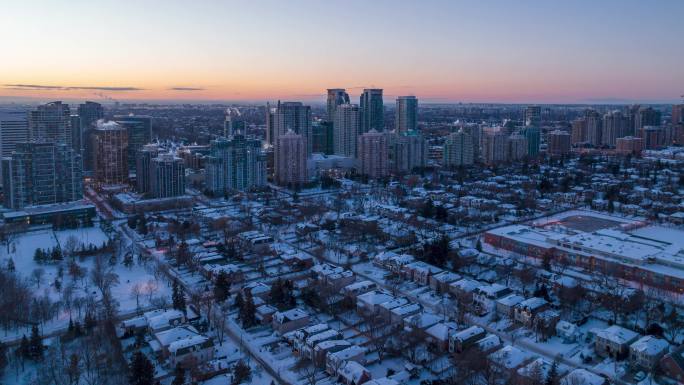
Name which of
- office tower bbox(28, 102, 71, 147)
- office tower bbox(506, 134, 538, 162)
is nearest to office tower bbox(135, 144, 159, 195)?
office tower bbox(28, 102, 71, 147)

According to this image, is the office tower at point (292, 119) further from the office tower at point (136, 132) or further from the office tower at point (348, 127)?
the office tower at point (136, 132)

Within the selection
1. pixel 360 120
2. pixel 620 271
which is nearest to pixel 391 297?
pixel 620 271

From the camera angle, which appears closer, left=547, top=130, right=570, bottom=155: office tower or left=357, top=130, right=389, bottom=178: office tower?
left=357, top=130, right=389, bottom=178: office tower

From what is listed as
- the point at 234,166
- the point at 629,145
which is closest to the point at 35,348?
the point at 234,166

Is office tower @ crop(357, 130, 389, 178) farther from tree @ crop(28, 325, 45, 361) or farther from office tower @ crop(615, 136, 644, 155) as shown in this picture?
tree @ crop(28, 325, 45, 361)

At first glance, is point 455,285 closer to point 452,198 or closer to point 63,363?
point 63,363

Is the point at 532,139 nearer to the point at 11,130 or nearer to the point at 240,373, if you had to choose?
the point at 11,130
